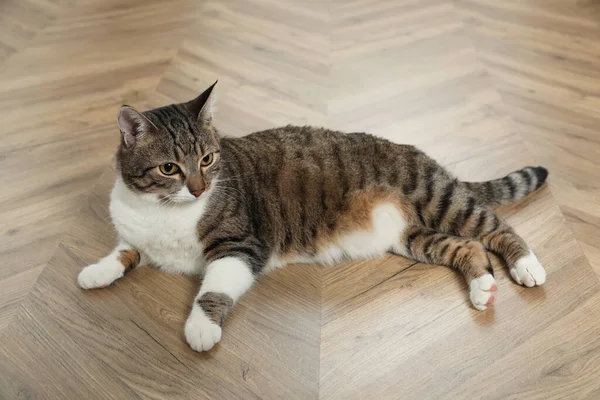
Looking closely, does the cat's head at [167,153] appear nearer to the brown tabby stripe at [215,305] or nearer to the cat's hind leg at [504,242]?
the brown tabby stripe at [215,305]

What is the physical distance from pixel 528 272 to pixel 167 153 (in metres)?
1.44

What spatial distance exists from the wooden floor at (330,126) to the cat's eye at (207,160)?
20.0 inches

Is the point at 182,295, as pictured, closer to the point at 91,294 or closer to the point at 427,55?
the point at 91,294

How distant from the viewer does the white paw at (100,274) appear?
2102 mm

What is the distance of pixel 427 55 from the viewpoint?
12.3ft

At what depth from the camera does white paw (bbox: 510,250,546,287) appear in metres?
2.05

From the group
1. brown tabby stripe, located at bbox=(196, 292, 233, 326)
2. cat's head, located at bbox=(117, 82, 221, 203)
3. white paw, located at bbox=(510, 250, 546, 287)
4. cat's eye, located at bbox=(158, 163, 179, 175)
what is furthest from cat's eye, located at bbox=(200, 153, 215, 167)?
white paw, located at bbox=(510, 250, 546, 287)

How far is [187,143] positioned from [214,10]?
112 inches

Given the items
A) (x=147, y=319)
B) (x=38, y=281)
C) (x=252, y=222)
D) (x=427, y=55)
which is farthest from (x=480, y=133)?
(x=38, y=281)

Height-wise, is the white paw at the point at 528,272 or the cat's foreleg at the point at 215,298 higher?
the white paw at the point at 528,272

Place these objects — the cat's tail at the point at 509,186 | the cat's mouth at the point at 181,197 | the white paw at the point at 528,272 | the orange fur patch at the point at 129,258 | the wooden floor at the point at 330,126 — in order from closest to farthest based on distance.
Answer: the wooden floor at the point at 330,126
the cat's mouth at the point at 181,197
the white paw at the point at 528,272
the orange fur patch at the point at 129,258
the cat's tail at the point at 509,186

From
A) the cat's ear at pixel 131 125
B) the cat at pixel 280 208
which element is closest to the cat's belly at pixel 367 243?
the cat at pixel 280 208

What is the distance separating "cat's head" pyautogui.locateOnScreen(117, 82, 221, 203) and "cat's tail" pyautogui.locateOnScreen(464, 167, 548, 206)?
3.74ft

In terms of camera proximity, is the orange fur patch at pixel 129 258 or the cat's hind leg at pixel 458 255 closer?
the cat's hind leg at pixel 458 255
